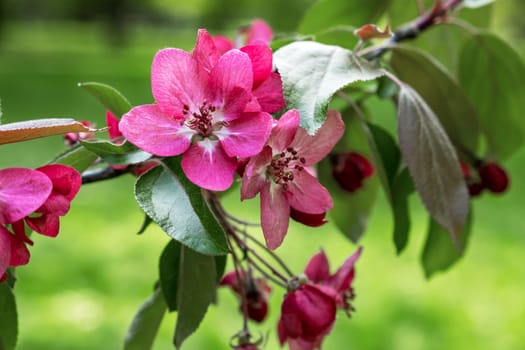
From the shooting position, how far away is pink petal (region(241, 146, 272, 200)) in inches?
15.2

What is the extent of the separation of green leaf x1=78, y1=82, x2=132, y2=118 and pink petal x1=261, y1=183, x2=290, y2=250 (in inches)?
4.9

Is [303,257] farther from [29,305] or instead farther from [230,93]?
[230,93]

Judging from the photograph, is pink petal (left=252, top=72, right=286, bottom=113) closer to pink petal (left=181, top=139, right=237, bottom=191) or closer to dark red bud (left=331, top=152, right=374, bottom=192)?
pink petal (left=181, top=139, right=237, bottom=191)

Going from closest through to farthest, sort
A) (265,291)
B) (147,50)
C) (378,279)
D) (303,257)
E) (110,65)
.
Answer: (265,291) → (378,279) → (303,257) → (110,65) → (147,50)

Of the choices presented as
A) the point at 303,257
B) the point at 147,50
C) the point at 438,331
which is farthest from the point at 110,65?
the point at 438,331

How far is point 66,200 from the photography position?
0.38 metres

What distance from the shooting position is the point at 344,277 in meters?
0.54

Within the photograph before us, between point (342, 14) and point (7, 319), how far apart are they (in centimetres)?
48

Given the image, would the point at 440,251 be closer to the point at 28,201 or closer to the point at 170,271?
the point at 170,271

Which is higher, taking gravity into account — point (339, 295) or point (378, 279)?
point (339, 295)

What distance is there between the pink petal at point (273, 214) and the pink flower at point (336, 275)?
0.44 feet

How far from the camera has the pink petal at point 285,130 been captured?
39 centimetres

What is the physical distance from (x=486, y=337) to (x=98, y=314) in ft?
4.14

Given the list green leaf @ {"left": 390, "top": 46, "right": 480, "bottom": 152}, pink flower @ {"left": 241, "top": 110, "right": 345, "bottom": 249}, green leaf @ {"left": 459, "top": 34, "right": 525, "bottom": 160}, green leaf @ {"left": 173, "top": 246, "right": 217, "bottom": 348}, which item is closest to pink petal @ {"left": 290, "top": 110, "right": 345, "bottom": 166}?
pink flower @ {"left": 241, "top": 110, "right": 345, "bottom": 249}
